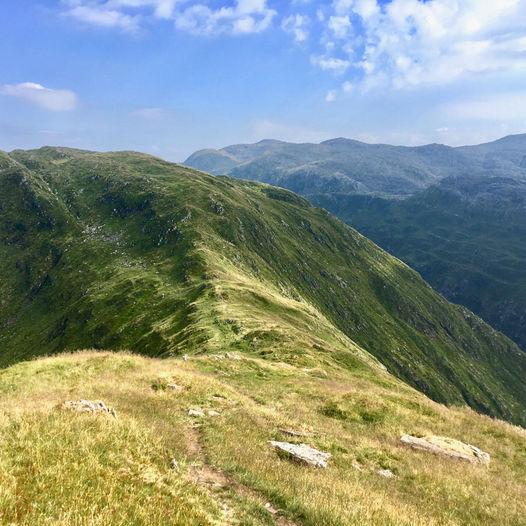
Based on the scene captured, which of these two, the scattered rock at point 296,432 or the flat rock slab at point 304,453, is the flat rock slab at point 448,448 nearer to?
the scattered rock at point 296,432

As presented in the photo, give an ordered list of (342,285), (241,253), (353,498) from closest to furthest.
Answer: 1. (353,498)
2. (241,253)
3. (342,285)

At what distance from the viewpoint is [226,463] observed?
12.0 metres

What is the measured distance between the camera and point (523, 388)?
641 feet

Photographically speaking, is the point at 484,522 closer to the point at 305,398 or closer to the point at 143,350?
the point at 305,398

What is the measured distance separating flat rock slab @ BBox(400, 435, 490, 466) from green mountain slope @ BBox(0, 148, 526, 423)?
77.0 ft

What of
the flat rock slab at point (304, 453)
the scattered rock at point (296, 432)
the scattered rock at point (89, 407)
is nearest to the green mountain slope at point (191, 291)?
the scattered rock at point (296, 432)

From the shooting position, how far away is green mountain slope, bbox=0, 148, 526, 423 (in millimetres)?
60656

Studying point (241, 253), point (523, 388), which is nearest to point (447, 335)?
point (523, 388)

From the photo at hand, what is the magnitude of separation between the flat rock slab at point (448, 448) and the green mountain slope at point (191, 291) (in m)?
23.5

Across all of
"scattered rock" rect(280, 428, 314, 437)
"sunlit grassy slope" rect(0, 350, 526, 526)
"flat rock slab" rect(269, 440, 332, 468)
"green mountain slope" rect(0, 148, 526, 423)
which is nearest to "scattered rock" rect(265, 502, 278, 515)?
"sunlit grassy slope" rect(0, 350, 526, 526)

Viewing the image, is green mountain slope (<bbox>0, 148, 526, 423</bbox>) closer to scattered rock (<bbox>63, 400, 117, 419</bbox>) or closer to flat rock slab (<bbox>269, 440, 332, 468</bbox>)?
flat rock slab (<bbox>269, 440, 332, 468</bbox>)

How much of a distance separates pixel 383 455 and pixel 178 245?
4025 inches

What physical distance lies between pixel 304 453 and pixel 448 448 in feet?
30.3

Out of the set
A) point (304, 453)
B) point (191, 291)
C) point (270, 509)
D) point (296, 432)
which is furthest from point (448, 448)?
point (191, 291)
